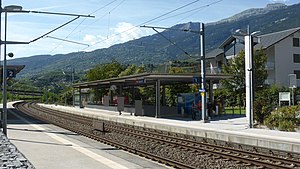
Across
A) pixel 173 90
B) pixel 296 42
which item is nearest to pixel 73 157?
pixel 173 90

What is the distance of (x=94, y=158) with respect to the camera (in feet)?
46.8

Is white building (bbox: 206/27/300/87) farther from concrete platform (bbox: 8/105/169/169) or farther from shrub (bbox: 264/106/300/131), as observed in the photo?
concrete platform (bbox: 8/105/169/169)

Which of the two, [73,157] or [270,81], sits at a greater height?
[270,81]

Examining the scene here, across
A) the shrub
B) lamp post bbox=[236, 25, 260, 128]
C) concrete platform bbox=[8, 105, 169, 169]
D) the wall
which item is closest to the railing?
the wall

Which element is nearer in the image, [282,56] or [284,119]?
[284,119]

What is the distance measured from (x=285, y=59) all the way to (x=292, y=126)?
135 feet

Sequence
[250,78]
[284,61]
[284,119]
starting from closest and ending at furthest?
1. [284,119]
2. [250,78]
3. [284,61]

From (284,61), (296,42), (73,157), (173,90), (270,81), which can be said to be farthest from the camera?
(296,42)

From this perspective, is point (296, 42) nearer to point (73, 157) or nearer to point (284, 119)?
point (284, 119)

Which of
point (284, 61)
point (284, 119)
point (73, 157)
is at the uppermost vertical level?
point (284, 61)

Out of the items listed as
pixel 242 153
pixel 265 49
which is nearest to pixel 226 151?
pixel 242 153

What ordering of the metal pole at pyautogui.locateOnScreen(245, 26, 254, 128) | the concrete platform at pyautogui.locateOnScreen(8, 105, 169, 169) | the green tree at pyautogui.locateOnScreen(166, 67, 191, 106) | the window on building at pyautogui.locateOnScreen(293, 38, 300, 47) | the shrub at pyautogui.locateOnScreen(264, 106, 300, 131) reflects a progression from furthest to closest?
the window on building at pyautogui.locateOnScreen(293, 38, 300, 47)
the green tree at pyautogui.locateOnScreen(166, 67, 191, 106)
the metal pole at pyautogui.locateOnScreen(245, 26, 254, 128)
the shrub at pyautogui.locateOnScreen(264, 106, 300, 131)
the concrete platform at pyautogui.locateOnScreen(8, 105, 169, 169)

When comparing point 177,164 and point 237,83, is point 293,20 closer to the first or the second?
point 237,83

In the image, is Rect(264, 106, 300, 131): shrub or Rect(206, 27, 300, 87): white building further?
Rect(206, 27, 300, 87): white building
